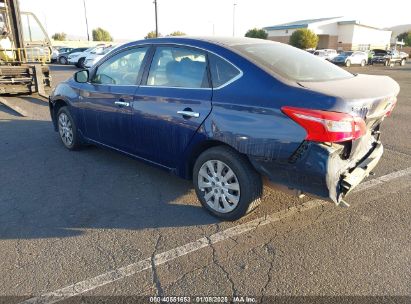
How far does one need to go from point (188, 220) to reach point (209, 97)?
47.9 inches

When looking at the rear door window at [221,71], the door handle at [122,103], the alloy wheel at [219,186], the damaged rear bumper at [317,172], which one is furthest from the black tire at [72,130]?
the damaged rear bumper at [317,172]

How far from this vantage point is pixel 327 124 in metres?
2.52

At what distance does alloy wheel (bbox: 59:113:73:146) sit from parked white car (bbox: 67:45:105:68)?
66.0ft

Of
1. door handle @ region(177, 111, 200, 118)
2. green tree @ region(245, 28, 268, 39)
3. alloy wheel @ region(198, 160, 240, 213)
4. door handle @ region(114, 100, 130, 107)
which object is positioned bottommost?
alloy wheel @ region(198, 160, 240, 213)

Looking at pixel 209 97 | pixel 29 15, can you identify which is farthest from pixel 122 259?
pixel 29 15

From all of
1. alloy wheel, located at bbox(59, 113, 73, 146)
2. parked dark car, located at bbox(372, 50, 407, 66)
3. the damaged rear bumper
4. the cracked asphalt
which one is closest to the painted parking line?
the cracked asphalt

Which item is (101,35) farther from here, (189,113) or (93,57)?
(189,113)

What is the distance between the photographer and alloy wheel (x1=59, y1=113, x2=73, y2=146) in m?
5.26

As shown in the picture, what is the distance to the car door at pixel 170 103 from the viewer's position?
331 centimetres

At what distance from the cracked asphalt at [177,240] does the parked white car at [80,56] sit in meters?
21.9

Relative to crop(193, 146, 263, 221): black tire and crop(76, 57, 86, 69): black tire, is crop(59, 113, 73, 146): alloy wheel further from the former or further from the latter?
crop(76, 57, 86, 69): black tire

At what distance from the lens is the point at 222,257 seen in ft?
9.21

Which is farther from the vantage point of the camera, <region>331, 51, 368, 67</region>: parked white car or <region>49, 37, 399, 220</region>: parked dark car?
<region>331, 51, 368, 67</region>: parked white car

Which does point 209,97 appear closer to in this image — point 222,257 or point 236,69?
point 236,69
